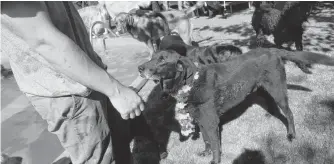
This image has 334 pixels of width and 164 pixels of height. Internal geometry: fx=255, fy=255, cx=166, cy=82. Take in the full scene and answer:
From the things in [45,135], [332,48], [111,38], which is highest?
[111,38]

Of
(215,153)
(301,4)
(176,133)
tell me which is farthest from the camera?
(301,4)

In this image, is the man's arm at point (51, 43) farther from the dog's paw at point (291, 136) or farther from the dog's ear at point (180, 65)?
the dog's paw at point (291, 136)

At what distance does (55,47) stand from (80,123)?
0.67 m

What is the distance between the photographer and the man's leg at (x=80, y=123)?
163 centimetres

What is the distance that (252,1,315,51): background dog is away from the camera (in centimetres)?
519

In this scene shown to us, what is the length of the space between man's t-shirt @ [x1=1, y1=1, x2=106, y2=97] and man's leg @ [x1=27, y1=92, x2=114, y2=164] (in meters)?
0.09

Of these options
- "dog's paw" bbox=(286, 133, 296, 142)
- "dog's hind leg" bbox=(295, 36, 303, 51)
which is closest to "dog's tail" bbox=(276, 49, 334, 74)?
"dog's paw" bbox=(286, 133, 296, 142)

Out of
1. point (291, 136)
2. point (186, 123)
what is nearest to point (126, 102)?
point (186, 123)

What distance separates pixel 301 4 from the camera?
5.13 meters

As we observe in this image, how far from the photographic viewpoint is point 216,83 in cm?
299

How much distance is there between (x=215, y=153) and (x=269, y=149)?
0.71 metres

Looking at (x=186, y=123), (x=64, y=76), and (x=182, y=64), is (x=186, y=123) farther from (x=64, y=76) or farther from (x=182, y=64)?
(x=64, y=76)

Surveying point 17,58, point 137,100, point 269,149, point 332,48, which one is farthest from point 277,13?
point 17,58

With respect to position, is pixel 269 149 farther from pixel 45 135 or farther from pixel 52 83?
pixel 45 135
